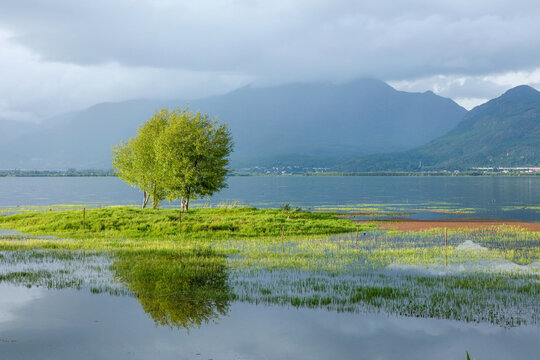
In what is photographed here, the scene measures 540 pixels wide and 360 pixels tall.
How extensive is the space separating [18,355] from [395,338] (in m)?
12.2

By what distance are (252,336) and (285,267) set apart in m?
11.9

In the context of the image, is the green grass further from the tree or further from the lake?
the lake

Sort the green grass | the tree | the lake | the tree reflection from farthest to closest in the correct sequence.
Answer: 1. the tree
2. the green grass
3. the tree reflection
4. the lake

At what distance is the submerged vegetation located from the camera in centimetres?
2081

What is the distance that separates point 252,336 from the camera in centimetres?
1711

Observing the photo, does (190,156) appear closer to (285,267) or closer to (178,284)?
(285,267)

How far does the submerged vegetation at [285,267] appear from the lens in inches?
819

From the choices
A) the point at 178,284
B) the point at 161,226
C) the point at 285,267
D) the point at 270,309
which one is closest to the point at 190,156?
the point at 161,226

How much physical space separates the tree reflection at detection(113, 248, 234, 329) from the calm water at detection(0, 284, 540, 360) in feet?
2.50

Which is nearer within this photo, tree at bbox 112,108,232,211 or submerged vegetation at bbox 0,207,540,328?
submerged vegetation at bbox 0,207,540,328

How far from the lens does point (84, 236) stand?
148 feet

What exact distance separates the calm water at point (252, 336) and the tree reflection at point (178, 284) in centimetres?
76

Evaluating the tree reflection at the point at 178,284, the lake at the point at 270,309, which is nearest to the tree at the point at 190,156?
the tree reflection at the point at 178,284

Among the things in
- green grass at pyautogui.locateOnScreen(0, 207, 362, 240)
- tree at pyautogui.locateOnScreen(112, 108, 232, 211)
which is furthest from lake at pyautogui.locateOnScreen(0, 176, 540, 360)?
tree at pyautogui.locateOnScreen(112, 108, 232, 211)
